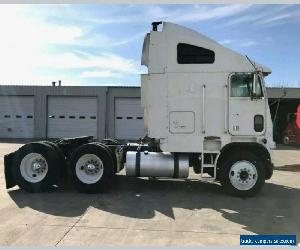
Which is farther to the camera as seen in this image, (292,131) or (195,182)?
(292,131)

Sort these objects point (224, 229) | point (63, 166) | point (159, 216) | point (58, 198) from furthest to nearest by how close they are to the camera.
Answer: point (63, 166) → point (58, 198) → point (159, 216) → point (224, 229)

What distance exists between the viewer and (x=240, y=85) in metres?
9.27

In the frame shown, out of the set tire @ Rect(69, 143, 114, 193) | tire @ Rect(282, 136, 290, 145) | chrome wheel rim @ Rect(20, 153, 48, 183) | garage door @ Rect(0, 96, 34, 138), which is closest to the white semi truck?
tire @ Rect(69, 143, 114, 193)

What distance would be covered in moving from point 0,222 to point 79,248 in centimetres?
203

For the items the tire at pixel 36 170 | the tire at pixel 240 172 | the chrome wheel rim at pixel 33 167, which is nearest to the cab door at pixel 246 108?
the tire at pixel 240 172

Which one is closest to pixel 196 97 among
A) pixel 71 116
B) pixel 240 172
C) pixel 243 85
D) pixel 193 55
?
pixel 193 55

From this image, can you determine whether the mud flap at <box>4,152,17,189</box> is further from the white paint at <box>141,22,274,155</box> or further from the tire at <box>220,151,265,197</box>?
the tire at <box>220,151,265,197</box>

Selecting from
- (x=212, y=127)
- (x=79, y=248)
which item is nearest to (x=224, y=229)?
(x=79, y=248)

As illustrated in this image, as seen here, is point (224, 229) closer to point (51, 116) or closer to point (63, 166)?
point (63, 166)

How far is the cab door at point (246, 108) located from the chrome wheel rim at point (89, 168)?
10.3ft

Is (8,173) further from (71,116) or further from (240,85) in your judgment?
(71,116)

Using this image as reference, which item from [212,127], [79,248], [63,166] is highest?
[212,127]

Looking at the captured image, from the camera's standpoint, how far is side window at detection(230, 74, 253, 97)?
9.21 metres

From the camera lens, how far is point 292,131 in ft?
103
